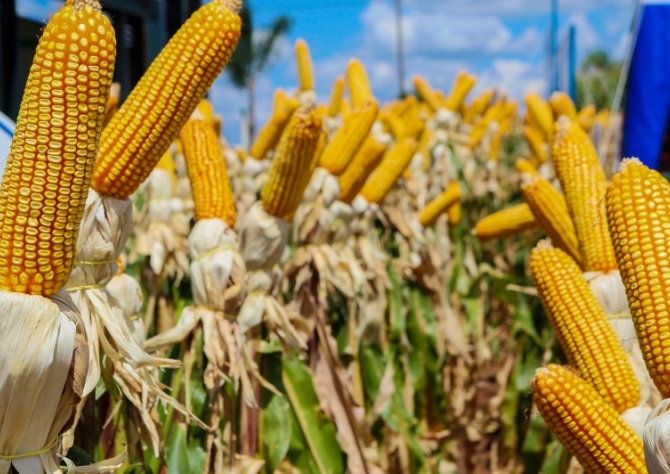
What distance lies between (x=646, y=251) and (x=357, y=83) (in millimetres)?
4754

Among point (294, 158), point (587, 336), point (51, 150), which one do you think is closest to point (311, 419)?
point (294, 158)

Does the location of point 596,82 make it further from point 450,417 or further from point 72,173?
point 72,173

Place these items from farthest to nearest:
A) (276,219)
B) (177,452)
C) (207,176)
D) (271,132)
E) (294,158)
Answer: (271,132), (276,219), (294,158), (207,176), (177,452)

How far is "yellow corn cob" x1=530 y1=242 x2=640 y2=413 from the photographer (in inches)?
88.3

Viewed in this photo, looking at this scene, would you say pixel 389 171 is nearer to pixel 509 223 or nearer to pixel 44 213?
pixel 509 223

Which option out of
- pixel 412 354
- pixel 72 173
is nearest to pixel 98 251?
pixel 72 173

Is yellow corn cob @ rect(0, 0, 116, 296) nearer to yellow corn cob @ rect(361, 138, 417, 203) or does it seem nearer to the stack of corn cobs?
the stack of corn cobs

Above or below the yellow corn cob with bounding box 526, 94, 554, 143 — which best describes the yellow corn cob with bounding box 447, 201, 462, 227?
below

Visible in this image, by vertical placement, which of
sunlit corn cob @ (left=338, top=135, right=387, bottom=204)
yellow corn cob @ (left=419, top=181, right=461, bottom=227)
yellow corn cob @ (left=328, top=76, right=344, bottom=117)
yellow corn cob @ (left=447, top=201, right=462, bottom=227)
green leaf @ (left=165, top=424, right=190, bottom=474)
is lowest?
yellow corn cob @ (left=447, top=201, right=462, bottom=227)

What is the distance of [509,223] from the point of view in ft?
15.7

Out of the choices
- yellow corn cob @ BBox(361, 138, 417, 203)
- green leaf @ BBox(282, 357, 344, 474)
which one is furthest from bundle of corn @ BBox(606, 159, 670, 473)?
yellow corn cob @ BBox(361, 138, 417, 203)

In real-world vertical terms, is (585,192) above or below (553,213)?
above

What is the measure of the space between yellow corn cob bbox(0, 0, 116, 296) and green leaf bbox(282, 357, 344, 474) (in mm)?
1979

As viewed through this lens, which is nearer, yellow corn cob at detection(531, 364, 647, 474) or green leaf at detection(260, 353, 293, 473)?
yellow corn cob at detection(531, 364, 647, 474)
